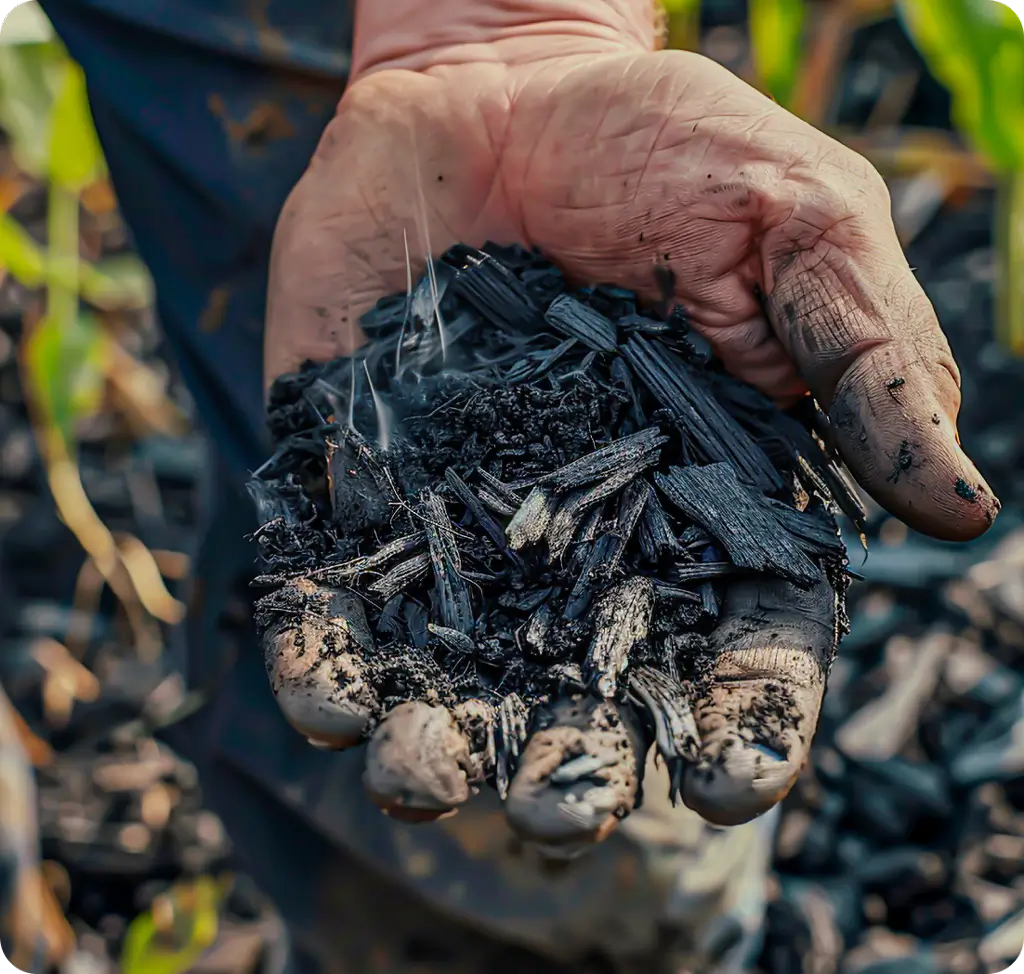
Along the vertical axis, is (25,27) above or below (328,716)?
below

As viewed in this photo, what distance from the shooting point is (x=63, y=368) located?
2232 millimetres

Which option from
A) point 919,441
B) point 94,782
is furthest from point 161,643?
point 919,441

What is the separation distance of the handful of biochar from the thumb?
0.08 metres

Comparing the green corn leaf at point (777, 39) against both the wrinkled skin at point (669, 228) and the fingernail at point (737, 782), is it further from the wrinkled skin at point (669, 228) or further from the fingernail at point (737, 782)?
the fingernail at point (737, 782)

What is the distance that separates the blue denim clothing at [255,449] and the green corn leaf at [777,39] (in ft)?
3.11

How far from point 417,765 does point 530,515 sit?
0.83 feet

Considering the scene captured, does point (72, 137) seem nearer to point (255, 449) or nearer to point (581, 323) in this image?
point (255, 449)

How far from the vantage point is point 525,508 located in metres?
0.88

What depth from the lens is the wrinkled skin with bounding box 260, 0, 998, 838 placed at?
81 centimetres

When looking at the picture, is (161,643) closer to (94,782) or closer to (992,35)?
(94,782)

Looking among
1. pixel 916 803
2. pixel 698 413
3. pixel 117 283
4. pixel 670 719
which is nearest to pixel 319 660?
pixel 670 719

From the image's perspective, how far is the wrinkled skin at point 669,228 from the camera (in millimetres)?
808

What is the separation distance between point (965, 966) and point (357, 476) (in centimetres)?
153

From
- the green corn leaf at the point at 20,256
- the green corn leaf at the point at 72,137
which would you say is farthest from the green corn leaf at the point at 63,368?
the green corn leaf at the point at 72,137
